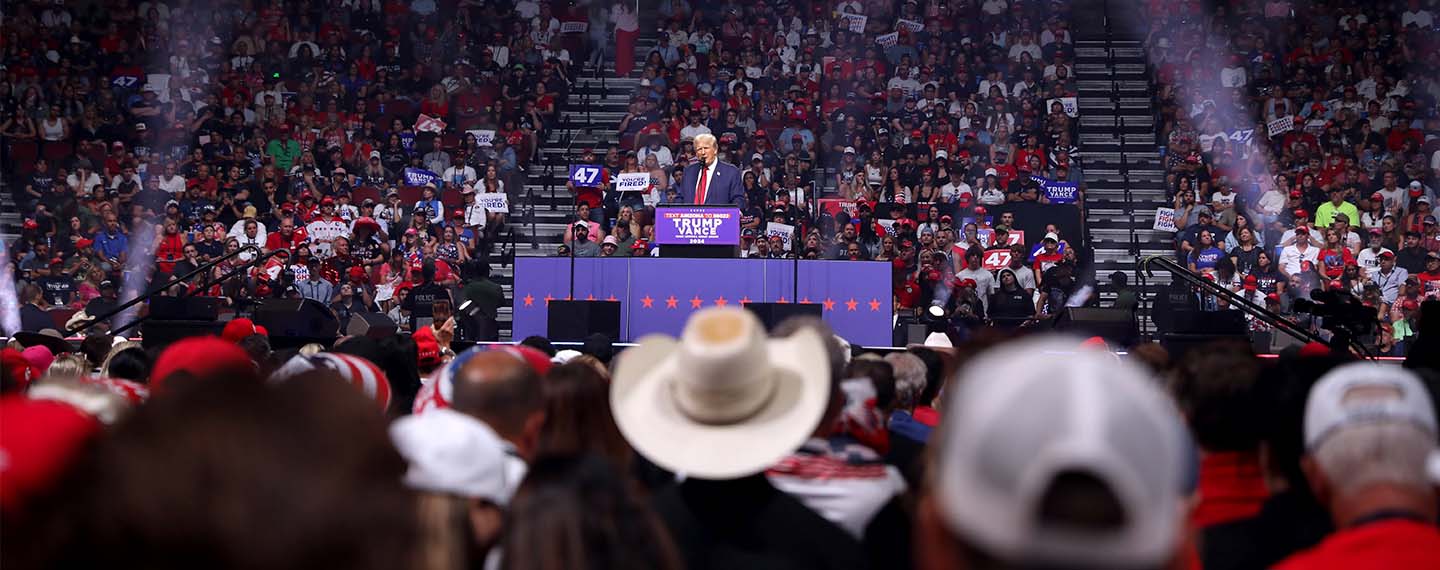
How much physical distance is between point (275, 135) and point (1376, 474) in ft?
68.1

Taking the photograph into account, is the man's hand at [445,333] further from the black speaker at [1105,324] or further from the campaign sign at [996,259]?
the campaign sign at [996,259]

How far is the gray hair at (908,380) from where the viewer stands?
4.69m

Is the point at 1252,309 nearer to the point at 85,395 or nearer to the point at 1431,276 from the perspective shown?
the point at 1431,276

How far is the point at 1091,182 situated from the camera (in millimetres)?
21172

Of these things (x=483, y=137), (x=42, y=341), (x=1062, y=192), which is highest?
(x=483, y=137)

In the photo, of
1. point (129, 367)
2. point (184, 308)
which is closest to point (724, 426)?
point (129, 367)

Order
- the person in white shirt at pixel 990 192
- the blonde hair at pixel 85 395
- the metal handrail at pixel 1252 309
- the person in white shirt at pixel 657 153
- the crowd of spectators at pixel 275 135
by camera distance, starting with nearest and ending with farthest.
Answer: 1. the blonde hair at pixel 85 395
2. the metal handrail at pixel 1252 309
3. the crowd of spectators at pixel 275 135
4. the person in white shirt at pixel 990 192
5. the person in white shirt at pixel 657 153

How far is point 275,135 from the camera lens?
69.3ft

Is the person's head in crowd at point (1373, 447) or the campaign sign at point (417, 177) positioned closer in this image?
the person's head in crowd at point (1373, 447)

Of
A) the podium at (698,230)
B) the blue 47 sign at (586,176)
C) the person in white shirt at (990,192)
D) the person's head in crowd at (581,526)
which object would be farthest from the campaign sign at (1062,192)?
the person's head in crowd at (581,526)

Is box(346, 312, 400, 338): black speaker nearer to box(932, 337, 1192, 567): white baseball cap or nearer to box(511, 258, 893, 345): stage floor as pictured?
box(511, 258, 893, 345): stage floor

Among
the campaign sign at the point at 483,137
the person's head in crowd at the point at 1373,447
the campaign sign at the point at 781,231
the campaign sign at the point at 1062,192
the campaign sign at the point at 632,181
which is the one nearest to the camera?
the person's head in crowd at the point at 1373,447

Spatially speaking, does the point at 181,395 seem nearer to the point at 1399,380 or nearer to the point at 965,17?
the point at 1399,380

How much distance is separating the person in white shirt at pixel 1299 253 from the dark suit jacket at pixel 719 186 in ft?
24.0
